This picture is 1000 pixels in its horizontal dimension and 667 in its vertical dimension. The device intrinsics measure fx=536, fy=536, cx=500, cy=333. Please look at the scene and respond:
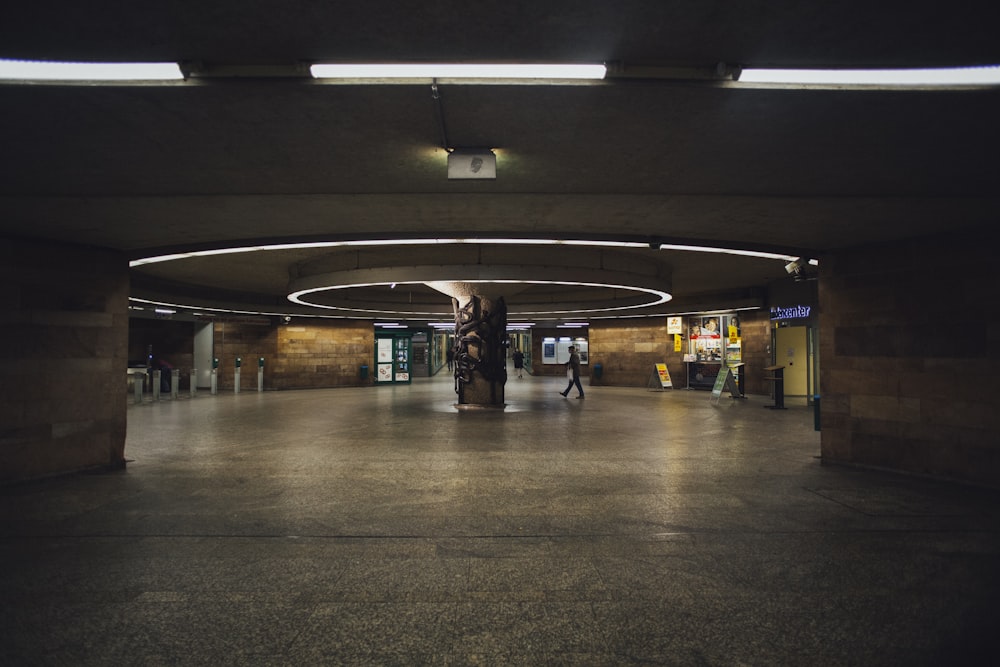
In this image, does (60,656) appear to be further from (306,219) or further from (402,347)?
(402,347)

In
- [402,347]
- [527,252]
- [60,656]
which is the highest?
[527,252]

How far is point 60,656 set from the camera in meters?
2.92

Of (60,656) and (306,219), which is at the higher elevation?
(306,219)

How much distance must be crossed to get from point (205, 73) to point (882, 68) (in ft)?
13.3

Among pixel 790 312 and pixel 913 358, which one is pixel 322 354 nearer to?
pixel 790 312

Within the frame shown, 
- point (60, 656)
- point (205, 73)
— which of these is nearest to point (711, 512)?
point (60, 656)

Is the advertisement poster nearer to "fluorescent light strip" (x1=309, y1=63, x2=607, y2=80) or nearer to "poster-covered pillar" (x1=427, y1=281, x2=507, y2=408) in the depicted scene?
"poster-covered pillar" (x1=427, y1=281, x2=507, y2=408)

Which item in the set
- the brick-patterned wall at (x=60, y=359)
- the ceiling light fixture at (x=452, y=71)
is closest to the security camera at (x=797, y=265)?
the ceiling light fixture at (x=452, y=71)

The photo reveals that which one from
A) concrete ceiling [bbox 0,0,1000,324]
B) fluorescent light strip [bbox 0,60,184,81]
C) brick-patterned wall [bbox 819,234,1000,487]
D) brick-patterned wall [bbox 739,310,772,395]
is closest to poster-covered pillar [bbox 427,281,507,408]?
concrete ceiling [bbox 0,0,1000,324]

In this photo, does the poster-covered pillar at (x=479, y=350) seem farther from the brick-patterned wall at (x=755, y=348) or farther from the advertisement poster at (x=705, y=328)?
the advertisement poster at (x=705, y=328)

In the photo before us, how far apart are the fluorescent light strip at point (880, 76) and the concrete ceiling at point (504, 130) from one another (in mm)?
72

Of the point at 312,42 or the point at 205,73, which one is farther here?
the point at 205,73

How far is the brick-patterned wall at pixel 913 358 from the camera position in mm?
6574

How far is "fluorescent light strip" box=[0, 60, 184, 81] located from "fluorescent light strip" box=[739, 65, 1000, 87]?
140 inches
